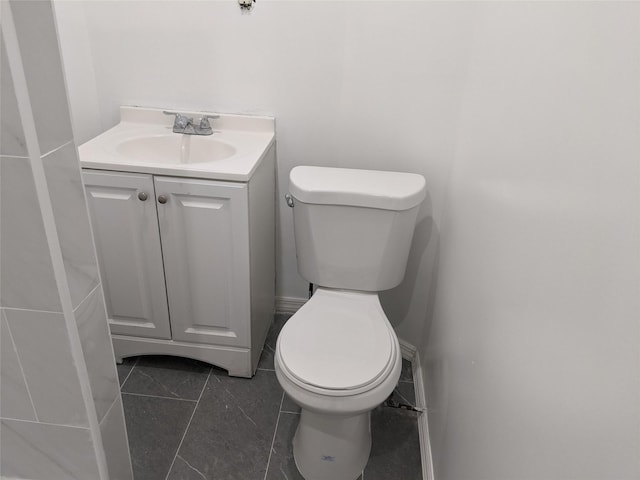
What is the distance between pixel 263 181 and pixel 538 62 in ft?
3.36

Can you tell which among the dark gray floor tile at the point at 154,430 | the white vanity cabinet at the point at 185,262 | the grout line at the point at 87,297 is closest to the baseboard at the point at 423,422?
the white vanity cabinet at the point at 185,262

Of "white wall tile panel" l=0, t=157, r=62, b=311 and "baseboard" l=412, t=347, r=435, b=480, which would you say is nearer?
"white wall tile panel" l=0, t=157, r=62, b=311

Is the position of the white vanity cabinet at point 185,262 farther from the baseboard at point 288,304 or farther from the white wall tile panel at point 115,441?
the white wall tile panel at point 115,441

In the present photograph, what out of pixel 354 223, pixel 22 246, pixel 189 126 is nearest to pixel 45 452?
pixel 22 246

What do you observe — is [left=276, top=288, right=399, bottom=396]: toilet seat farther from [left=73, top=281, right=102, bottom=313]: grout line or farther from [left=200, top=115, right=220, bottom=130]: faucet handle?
[left=200, top=115, right=220, bottom=130]: faucet handle

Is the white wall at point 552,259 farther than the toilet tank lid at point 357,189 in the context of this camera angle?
No

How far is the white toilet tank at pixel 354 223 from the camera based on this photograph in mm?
1617

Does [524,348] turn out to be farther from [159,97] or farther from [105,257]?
[159,97]

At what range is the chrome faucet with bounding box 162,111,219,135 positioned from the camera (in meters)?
1.86

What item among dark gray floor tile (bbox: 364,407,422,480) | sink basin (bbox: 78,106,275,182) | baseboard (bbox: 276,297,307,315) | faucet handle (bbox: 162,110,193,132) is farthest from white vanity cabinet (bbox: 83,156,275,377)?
dark gray floor tile (bbox: 364,407,422,480)

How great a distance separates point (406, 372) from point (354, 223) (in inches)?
30.2

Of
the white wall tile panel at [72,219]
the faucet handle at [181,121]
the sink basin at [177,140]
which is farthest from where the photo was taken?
the faucet handle at [181,121]

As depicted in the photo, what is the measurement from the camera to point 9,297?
0.93m

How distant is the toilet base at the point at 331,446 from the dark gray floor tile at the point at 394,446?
0.23 feet
